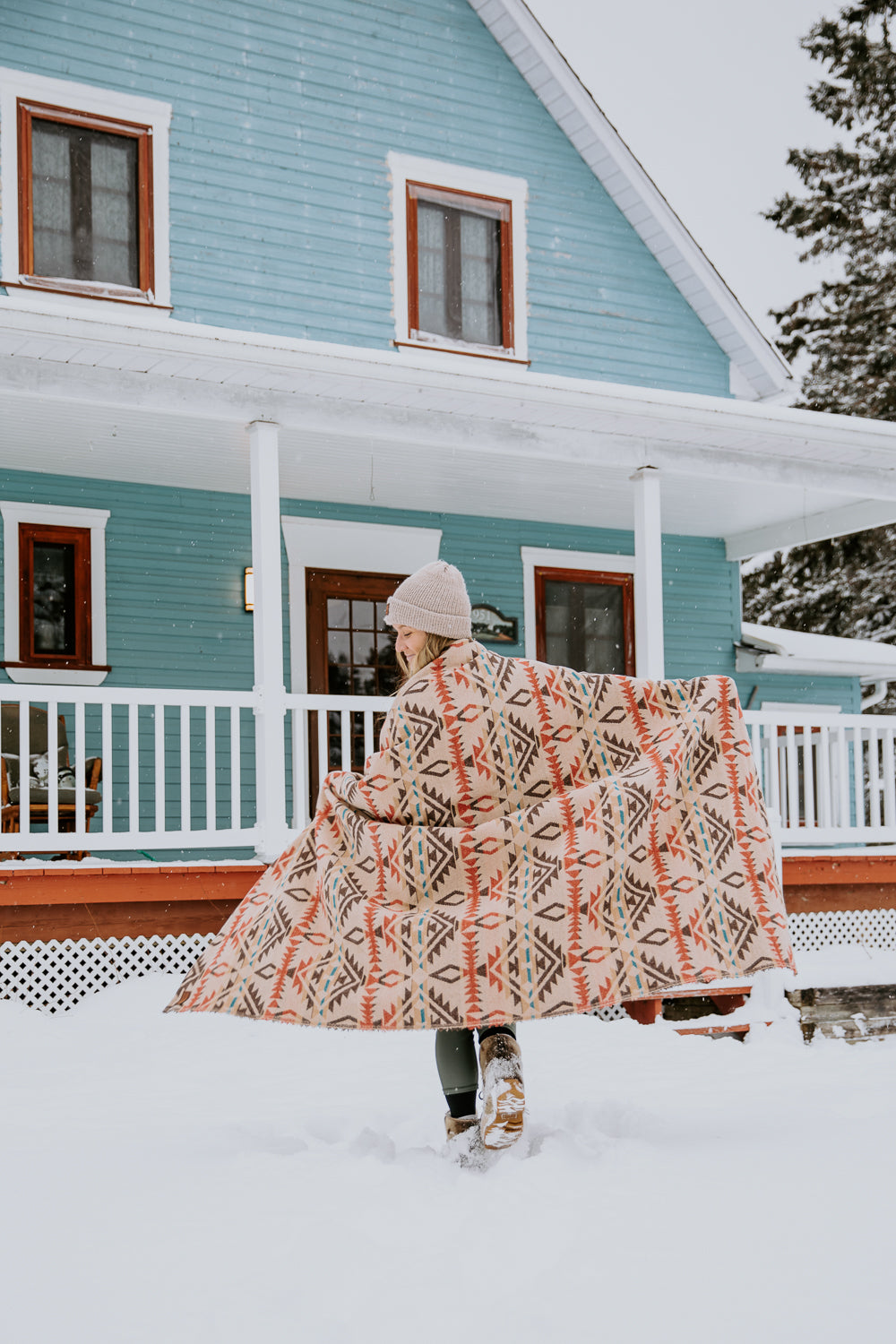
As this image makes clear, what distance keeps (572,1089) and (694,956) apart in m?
1.46

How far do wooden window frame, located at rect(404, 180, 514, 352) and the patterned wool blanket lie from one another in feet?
23.8

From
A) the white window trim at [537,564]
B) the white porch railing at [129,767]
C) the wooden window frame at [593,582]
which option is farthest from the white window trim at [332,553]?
the wooden window frame at [593,582]

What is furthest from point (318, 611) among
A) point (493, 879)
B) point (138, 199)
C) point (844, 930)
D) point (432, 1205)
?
point (432, 1205)

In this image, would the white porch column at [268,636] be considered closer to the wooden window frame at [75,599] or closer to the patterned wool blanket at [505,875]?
the wooden window frame at [75,599]

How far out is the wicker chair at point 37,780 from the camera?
26.5 ft

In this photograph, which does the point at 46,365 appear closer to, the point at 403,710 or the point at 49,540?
the point at 49,540

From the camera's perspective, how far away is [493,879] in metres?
3.61

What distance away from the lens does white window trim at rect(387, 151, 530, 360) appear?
10438 mm

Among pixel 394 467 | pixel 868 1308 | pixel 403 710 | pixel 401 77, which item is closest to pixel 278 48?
pixel 401 77

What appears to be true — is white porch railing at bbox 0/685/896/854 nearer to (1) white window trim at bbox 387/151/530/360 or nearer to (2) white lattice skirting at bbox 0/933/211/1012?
(2) white lattice skirting at bbox 0/933/211/1012

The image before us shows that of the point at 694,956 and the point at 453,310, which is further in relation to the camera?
the point at 453,310

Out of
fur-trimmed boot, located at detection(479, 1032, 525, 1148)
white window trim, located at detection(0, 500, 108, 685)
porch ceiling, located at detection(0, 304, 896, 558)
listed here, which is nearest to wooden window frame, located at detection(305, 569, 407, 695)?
porch ceiling, located at detection(0, 304, 896, 558)

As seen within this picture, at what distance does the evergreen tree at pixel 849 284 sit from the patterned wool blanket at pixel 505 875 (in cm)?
2028

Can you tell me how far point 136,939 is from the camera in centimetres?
720
